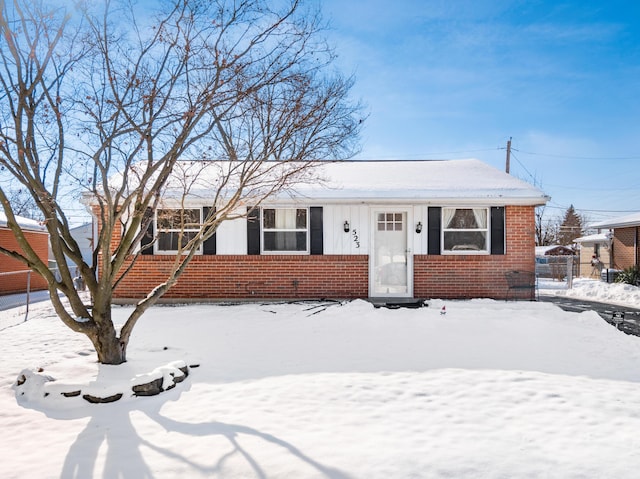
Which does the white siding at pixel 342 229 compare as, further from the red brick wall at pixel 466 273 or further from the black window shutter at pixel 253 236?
the black window shutter at pixel 253 236

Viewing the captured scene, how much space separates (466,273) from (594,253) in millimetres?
18741

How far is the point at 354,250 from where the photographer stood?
32.4 feet

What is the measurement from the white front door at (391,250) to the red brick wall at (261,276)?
712 mm

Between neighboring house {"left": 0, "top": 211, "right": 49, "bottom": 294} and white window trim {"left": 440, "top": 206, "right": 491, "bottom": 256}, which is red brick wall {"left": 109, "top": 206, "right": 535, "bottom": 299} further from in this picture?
neighboring house {"left": 0, "top": 211, "right": 49, "bottom": 294}

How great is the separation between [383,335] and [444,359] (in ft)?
4.79

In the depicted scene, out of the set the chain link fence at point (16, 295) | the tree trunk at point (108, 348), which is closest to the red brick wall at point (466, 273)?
the tree trunk at point (108, 348)

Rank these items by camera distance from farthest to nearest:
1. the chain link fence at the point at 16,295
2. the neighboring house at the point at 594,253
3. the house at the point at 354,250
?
the neighboring house at the point at 594,253 < the chain link fence at the point at 16,295 < the house at the point at 354,250

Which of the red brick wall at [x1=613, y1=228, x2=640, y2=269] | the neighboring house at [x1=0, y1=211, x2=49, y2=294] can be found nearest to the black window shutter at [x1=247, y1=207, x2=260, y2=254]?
the neighboring house at [x1=0, y1=211, x2=49, y2=294]

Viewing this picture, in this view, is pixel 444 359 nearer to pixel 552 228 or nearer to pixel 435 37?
pixel 435 37

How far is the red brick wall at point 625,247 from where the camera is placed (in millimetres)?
16312

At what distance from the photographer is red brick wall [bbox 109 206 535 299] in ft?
32.1

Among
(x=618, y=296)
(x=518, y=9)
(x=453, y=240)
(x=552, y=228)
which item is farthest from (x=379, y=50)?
(x=552, y=228)

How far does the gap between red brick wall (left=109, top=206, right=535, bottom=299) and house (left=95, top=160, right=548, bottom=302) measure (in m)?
0.02

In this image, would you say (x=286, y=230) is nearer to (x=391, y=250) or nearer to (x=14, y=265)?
(x=391, y=250)
